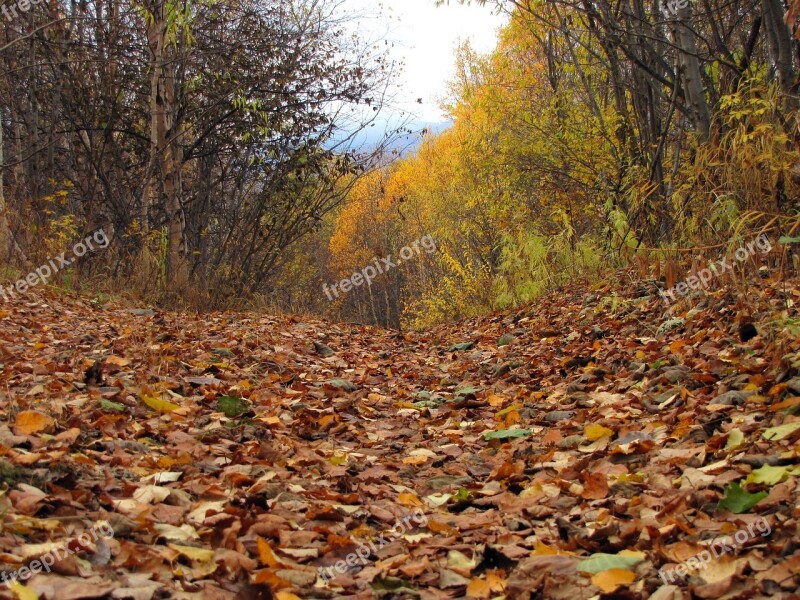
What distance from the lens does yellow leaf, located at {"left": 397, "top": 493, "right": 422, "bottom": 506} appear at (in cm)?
269

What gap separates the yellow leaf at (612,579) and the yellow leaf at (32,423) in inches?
83.9

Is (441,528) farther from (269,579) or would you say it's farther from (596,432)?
(596,432)

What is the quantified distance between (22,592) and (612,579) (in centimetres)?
143

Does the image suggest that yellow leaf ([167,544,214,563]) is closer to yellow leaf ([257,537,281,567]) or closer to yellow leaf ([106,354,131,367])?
yellow leaf ([257,537,281,567])

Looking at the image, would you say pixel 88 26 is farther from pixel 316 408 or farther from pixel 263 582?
pixel 263 582

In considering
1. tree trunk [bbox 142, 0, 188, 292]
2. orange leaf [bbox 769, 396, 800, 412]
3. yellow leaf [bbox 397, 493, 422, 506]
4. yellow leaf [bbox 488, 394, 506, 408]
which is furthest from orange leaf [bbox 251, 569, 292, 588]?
tree trunk [bbox 142, 0, 188, 292]

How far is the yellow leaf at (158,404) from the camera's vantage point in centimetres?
353

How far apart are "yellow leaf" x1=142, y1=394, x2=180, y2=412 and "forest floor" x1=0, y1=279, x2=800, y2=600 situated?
0.02 meters

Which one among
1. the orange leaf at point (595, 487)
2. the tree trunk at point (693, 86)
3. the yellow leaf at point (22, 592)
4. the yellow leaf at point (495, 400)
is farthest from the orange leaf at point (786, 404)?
the tree trunk at point (693, 86)

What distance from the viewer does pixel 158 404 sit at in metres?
3.55

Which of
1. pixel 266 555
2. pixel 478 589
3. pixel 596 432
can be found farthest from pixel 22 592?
pixel 596 432

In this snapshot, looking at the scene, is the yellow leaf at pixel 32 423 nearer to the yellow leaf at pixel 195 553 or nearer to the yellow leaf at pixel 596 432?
the yellow leaf at pixel 195 553

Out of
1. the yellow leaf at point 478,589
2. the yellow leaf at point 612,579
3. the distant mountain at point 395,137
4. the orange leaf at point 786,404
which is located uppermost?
the distant mountain at point 395,137

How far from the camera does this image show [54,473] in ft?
7.58
